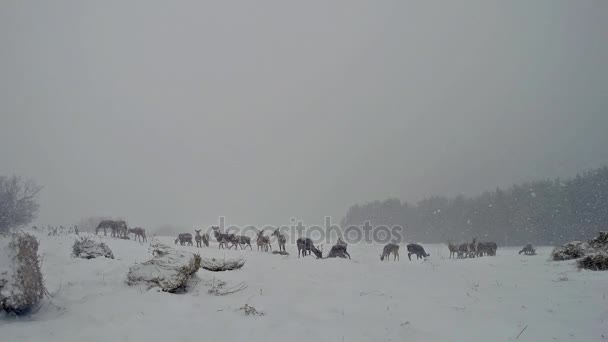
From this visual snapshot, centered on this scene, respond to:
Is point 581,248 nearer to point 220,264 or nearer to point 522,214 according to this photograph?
point 220,264

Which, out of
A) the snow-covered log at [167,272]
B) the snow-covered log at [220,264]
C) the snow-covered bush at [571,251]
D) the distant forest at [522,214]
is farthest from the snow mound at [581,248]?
the distant forest at [522,214]

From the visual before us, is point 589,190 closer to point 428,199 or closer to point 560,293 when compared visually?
point 428,199

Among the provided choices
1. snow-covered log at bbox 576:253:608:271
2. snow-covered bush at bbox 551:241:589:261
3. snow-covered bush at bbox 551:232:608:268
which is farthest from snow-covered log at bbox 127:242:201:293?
snow-covered bush at bbox 551:241:589:261

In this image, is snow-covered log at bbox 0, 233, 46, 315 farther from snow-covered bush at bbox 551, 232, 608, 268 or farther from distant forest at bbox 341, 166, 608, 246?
distant forest at bbox 341, 166, 608, 246

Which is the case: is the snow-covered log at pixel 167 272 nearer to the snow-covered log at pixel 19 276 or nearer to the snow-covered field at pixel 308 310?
the snow-covered field at pixel 308 310

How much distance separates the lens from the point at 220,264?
36.0ft

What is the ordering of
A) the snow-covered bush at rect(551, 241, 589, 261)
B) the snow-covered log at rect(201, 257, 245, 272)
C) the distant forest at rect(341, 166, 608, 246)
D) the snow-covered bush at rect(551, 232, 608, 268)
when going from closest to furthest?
the snow-covered log at rect(201, 257, 245, 272) → the snow-covered bush at rect(551, 232, 608, 268) → the snow-covered bush at rect(551, 241, 589, 261) → the distant forest at rect(341, 166, 608, 246)

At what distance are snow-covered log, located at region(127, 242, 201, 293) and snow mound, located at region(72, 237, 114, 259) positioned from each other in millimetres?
5010

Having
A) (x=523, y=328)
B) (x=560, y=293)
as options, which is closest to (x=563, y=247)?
(x=560, y=293)

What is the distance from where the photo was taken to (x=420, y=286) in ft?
34.1

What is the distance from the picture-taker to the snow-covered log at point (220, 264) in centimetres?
1063

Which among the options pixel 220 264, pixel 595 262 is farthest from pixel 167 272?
pixel 595 262

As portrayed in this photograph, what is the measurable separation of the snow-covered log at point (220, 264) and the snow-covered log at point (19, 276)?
15.0 ft

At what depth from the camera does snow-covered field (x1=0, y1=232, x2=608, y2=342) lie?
5.79m
